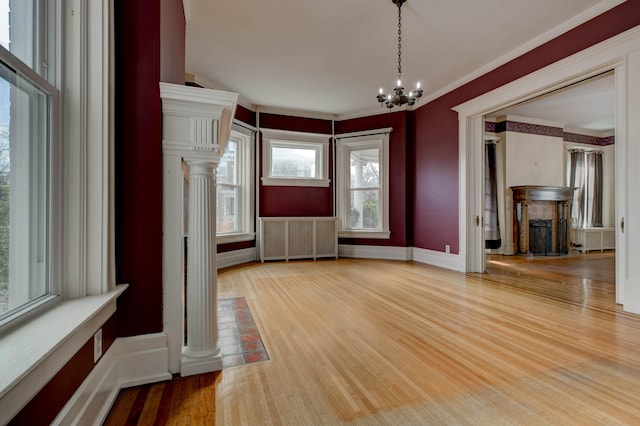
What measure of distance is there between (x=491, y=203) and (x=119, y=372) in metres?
6.88

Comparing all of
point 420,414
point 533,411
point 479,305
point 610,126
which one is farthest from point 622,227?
point 610,126

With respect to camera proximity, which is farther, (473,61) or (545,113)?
(545,113)

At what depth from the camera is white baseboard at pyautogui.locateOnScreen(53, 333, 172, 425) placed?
1224 mm

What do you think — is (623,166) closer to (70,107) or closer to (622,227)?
(622,227)

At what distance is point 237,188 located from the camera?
5.41 metres

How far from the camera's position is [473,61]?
4.03m

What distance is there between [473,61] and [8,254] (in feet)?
15.6

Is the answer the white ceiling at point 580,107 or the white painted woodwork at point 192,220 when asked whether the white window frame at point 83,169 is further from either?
the white ceiling at point 580,107

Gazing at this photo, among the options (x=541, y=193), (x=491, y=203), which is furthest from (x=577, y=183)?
(x=491, y=203)

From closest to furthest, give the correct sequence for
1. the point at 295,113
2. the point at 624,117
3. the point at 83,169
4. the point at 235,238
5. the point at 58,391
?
the point at 58,391, the point at 83,169, the point at 624,117, the point at 235,238, the point at 295,113

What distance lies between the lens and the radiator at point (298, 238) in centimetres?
552

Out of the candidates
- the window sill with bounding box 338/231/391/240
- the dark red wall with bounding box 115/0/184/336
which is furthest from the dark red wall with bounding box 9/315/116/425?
the window sill with bounding box 338/231/391/240

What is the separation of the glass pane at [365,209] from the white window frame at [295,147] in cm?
67

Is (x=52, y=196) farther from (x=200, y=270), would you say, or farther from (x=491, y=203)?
(x=491, y=203)
